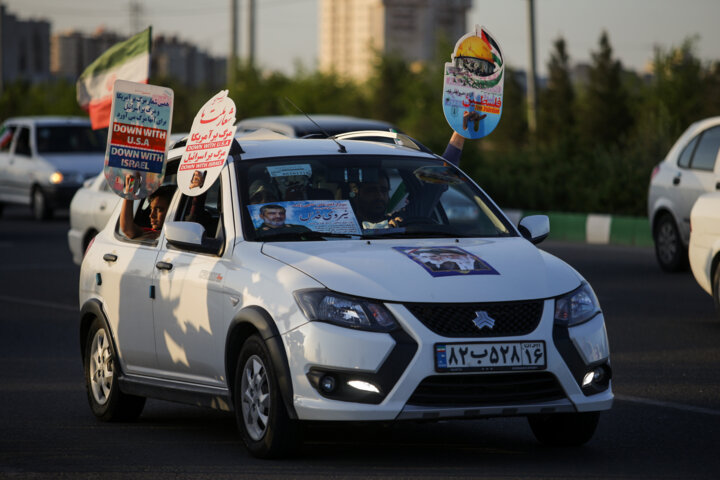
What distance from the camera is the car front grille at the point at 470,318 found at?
6.04 m

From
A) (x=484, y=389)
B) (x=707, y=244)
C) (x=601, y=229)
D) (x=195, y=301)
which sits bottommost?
(x=601, y=229)

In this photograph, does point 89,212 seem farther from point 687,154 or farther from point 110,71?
point 687,154

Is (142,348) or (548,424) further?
(142,348)

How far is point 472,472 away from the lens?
6152mm

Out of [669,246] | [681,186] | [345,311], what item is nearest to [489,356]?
[345,311]

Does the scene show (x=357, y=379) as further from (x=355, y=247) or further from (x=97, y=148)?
(x=97, y=148)

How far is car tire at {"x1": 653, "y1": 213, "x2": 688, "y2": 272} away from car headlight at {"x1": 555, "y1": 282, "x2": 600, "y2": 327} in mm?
9773

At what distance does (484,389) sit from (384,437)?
1.21 metres

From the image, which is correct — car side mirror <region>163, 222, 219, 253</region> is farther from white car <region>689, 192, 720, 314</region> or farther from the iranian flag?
white car <region>689, 192, 720, 314</region>

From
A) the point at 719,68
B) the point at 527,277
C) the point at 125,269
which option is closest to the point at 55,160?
the point at 125,269

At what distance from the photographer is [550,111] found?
50.4 metres

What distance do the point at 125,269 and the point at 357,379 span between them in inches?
84.5

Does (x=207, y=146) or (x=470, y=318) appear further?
(x=207, y=146)

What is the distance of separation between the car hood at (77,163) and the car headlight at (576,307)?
804 inches
